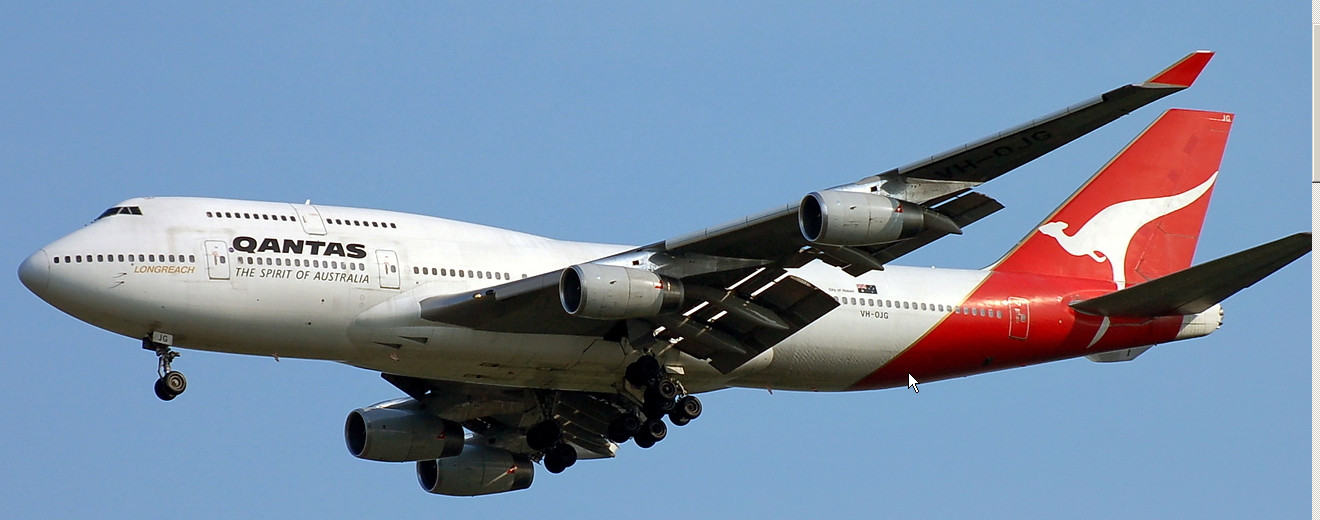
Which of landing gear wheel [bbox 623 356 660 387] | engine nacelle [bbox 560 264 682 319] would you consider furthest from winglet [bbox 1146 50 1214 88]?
landing gear wheel [bbox 623 356 660 387]

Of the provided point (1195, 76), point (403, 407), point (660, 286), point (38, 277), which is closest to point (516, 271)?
point (660, 286)

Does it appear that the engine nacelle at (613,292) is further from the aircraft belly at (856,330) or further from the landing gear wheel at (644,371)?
the aircraft belly at (856,330)

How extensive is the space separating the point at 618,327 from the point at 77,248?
1058 centimetres

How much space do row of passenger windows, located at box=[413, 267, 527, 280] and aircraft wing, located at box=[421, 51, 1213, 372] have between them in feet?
2.21

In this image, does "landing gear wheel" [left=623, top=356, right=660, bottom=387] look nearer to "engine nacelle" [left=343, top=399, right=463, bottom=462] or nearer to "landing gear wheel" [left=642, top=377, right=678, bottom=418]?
"landing gear wheel" [left=642, top=377, right=678, bottom=418]

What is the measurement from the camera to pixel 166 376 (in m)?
35.0

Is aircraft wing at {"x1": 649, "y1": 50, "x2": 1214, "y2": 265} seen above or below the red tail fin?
below

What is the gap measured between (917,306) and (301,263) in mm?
13129

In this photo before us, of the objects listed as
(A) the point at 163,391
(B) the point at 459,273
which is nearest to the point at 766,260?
(B) the point at 459,273

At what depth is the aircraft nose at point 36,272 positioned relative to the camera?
3400cm

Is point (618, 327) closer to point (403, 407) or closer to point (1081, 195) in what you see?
point (403, 407)

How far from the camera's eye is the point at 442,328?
117ft

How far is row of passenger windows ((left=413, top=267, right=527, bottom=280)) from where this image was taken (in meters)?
36.1

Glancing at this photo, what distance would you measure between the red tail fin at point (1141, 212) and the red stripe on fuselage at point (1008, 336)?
1.26m
